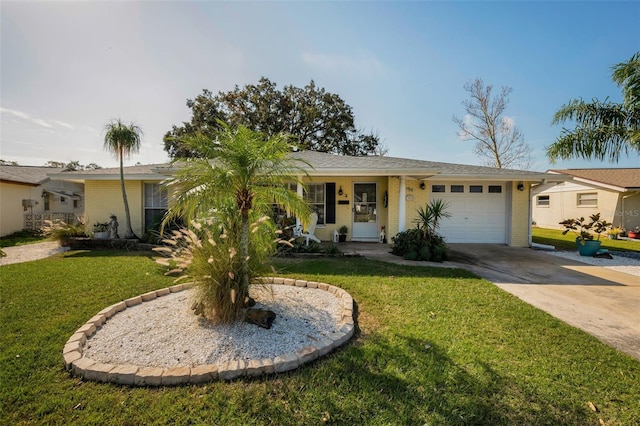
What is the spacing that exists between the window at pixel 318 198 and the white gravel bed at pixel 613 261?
7956 millimetres

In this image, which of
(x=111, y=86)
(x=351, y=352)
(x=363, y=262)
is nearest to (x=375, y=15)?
(x=363, y=262)

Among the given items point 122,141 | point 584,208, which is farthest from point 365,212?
point 584,208

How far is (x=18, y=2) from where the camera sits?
209 inches

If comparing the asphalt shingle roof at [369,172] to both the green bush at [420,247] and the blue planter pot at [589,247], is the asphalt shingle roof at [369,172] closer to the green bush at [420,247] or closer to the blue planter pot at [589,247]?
the green bush at [420,247]

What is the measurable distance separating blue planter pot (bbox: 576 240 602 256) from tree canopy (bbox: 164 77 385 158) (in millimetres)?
17636

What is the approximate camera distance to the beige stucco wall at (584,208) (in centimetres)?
1575

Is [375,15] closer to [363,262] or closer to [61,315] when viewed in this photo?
[363,262]

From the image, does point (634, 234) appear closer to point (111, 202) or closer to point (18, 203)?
point (111, 202)

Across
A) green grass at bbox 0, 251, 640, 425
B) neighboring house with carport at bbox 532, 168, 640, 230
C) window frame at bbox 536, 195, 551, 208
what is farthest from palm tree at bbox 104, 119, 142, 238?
window frame at bbox 536, 195, 551, 208

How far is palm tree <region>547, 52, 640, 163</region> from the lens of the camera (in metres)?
7.70

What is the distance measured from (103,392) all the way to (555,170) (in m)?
26.0

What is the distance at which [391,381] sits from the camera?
2.52 metres

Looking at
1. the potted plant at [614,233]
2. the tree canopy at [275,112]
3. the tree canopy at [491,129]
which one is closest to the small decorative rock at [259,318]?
the potted plant at [614,233]

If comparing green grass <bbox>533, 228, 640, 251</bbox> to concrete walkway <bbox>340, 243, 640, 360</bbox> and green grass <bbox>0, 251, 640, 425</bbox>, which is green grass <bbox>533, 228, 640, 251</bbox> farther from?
green grass <bbox>0, 251, 640, 425</bbox>
